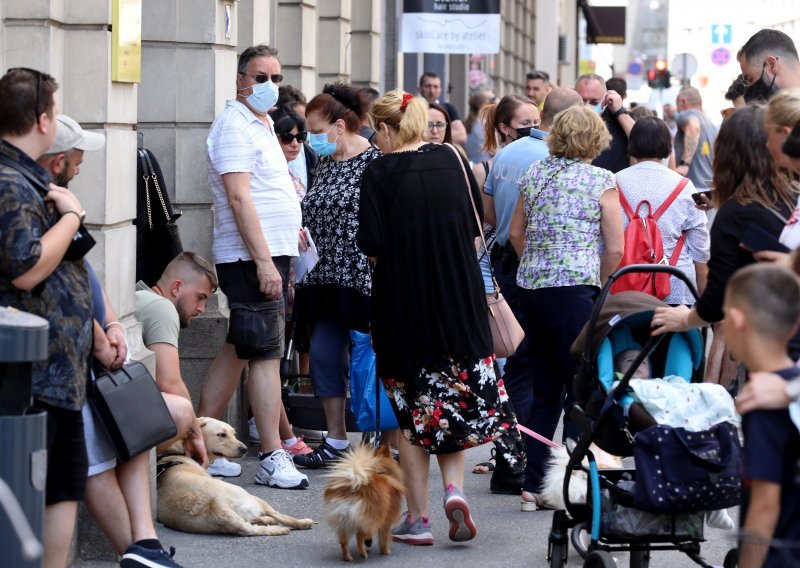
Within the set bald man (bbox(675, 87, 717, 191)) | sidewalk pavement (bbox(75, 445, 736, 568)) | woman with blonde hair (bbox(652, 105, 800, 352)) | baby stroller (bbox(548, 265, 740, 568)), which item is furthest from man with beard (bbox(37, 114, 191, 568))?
bald man (bbox(675, 87, 717, 191))

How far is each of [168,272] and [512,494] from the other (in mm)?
2132

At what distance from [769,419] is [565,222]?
3275 millimetres

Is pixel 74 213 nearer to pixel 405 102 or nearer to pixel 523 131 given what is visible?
pixel 405 102

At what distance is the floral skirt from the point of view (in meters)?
6.30

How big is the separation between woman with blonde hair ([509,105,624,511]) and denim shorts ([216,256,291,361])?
4.61ft

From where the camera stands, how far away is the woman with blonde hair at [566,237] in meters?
6.86

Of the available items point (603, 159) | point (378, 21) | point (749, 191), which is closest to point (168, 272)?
point (749, 191)

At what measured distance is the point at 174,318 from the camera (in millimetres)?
6703

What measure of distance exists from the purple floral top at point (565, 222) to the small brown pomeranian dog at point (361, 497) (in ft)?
4.55

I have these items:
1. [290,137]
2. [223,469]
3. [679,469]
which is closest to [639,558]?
[679,469]

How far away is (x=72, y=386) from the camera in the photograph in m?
4.72

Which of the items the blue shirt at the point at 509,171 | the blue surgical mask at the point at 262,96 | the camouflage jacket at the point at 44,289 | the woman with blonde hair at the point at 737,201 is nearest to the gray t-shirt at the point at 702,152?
the blue shirt at the point at 509,171

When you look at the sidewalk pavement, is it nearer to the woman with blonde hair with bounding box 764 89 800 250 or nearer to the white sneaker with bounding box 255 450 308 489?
the white sneaker with bounding box 255 450 308 489

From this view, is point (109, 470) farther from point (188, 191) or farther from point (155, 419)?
point (188, 191)
